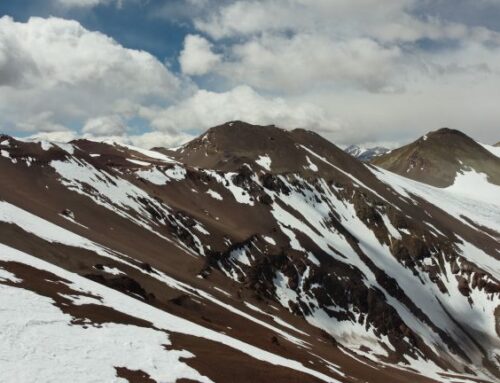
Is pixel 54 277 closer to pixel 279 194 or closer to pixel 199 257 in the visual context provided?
pixel 199 257

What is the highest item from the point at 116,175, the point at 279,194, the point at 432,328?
the point at 279,194

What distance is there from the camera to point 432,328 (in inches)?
5733

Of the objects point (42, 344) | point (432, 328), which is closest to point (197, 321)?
point (42, 344)

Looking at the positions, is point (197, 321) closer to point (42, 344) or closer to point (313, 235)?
point (42, 344)

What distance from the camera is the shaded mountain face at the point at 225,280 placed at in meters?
33.2

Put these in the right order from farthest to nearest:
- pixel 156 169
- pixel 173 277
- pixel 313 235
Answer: pixel 313 235
pixel 156 169
pixel 173 277

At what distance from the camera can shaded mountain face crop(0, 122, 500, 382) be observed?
109 feet

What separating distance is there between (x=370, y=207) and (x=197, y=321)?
479ft

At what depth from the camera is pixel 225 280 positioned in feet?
314

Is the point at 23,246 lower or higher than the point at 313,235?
lower

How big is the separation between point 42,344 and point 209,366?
11.2 meters

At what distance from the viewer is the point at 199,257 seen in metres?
97.5

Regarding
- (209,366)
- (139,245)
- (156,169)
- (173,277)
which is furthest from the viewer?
(156,169)

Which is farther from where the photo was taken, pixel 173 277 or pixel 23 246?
pixel 173 277
